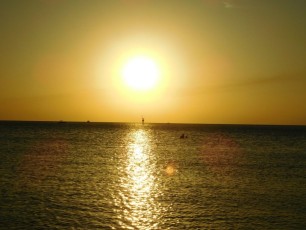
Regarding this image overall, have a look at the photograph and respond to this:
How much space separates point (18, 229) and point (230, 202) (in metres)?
15.8

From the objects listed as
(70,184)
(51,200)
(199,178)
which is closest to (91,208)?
(51,200)

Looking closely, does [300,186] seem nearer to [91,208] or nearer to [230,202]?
[230,202]

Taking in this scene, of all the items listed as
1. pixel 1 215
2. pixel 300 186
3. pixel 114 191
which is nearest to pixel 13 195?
pixel 1 215

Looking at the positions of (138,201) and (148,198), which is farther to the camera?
(148,198)

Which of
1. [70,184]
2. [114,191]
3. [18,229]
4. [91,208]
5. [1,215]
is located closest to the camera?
[18,229]

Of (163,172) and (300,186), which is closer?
(300,186)

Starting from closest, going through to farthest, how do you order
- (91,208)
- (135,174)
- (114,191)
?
1. (91,208)
2. (114,191)
3. (135,174)

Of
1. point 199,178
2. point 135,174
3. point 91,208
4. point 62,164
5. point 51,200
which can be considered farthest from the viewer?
point 62,164

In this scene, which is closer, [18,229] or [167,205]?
[18,229]

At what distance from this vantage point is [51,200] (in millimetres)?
29094

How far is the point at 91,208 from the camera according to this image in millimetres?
27016

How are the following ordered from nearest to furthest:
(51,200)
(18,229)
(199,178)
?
1. (18,229)
2. (51,200)
3. (199,178)

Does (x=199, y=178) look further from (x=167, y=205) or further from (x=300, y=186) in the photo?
(x=167, y=205)

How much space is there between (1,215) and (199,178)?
2259 centimetres
